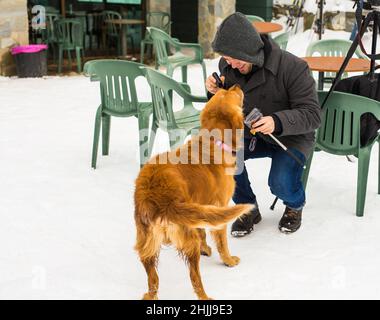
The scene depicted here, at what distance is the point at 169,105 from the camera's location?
12.0ft

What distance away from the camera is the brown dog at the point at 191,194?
204cm

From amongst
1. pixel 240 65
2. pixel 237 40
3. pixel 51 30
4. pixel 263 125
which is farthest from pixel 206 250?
pixel 51 30

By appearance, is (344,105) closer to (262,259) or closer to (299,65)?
(299,65)

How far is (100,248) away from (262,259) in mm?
895

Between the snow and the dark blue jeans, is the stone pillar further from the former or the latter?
the dark blue jeans

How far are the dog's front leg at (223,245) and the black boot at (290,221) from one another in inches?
22.5

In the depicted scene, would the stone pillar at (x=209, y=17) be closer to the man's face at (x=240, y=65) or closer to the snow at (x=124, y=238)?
the snow at (x=124, y=238)

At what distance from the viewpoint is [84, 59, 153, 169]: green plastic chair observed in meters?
4.04

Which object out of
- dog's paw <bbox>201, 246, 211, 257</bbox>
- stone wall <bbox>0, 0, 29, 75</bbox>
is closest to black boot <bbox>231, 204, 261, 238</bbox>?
dog's paw <bbox>201, 246, 211, 257</bbox>

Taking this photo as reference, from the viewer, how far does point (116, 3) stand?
11.4 meters

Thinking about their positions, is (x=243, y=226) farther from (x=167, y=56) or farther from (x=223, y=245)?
Answer: (x=167, y=56)

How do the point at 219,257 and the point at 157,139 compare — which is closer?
the point at 219,257

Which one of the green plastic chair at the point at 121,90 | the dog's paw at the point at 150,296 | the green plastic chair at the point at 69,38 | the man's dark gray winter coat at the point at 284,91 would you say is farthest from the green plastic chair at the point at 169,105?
the green plastic chair at the point at 69,38
